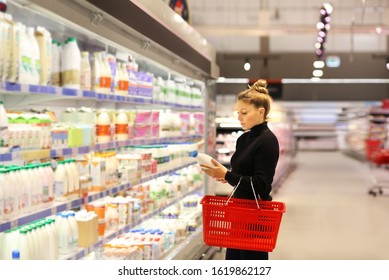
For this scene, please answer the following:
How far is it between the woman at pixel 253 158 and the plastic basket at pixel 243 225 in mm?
116

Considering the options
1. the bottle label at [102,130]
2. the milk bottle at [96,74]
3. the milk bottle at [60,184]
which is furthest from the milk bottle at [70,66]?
the bottle label at [102,130]

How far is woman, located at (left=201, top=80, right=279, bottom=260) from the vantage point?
346 cm

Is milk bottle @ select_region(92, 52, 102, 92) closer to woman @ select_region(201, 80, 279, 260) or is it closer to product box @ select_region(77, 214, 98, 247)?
product box @ select_region(77, 214, 98, 247)

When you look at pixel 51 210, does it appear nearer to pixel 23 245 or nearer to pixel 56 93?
pixel 23 245

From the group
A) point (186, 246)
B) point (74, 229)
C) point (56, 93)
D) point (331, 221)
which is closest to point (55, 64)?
point (56, 93)

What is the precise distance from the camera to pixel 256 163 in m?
3.49

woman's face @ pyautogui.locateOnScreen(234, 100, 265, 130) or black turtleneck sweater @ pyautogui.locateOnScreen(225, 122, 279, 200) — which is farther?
woman's face @ pyautogui.locateOnScreen(234, 100, 265, 130)

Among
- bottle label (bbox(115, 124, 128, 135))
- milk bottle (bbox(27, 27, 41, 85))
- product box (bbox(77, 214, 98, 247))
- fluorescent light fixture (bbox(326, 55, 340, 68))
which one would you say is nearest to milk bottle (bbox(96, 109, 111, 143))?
bottle label (bbox(115, 124, 128, 135))

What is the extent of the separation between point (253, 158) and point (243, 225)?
0.41 meters

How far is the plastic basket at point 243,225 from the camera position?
3291 mm

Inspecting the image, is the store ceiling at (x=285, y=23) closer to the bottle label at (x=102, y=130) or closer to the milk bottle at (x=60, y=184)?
the bottle label at (x=102, y=130)

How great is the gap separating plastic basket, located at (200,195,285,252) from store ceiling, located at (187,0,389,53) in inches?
383
